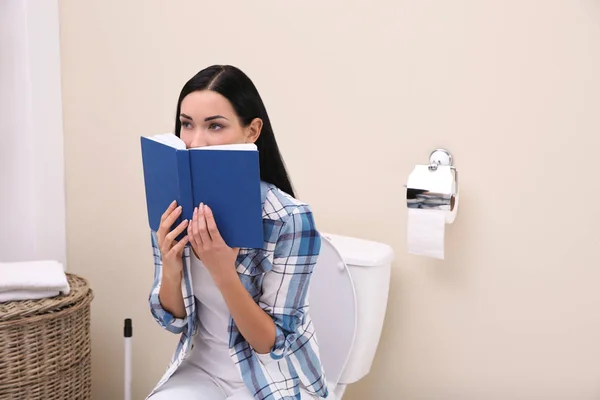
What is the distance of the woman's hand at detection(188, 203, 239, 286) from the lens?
1.04 metres

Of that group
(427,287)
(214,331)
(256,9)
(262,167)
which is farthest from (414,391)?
(256,9)

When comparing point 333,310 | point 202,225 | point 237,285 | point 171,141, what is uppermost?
point 171,141

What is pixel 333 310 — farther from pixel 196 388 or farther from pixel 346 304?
pixel 196 388

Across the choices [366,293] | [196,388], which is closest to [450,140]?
[366,293]

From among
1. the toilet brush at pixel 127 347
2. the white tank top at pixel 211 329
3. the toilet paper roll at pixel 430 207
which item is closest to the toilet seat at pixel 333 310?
the toilet paper roll at pixel 430 207

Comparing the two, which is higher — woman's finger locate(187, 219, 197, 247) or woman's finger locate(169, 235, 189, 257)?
woman's finger locate(187, 219, 197, 247)

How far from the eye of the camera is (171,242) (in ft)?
3.59

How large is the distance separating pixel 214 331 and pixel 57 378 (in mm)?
554

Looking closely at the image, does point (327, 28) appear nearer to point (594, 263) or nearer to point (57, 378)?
point (594, 263)

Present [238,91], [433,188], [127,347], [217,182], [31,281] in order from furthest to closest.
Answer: [127,347], [31,281], [433,188], [238,91], [217,182]

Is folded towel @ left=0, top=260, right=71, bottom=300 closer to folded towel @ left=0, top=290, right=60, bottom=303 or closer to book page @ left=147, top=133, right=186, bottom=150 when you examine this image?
folded towel @ left=0, top=290, right=60, bottom=303

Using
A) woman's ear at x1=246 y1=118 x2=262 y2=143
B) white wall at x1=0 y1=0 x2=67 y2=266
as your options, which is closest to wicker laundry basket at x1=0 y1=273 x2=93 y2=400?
white wall at x1=0 y1=0 x2=67 y2=266

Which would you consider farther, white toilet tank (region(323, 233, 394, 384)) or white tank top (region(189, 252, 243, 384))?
white toilet tank (region(323, 233, 394, 384))

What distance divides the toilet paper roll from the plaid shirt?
0.29 metres
